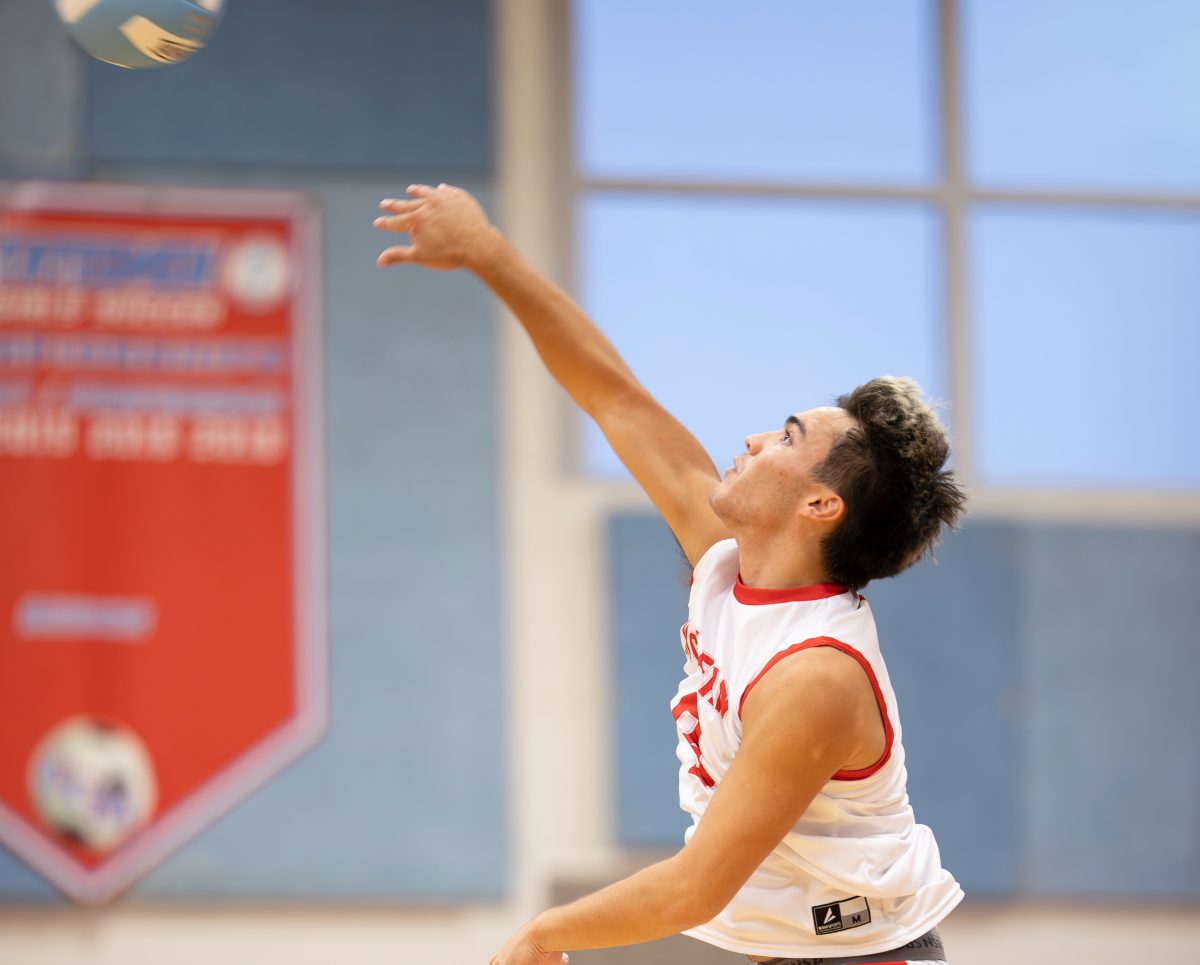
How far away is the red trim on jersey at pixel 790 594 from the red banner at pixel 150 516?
2730mm

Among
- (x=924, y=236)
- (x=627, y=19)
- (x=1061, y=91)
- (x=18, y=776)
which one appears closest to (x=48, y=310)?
(x=18, y=776)

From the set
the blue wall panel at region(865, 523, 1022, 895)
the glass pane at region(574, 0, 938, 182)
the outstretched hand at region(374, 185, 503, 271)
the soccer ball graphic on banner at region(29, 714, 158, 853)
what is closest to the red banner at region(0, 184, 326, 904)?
the soccer ball graphic on banner at region(29, 714, 158, 853)

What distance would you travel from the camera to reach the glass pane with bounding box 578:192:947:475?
5004 mm

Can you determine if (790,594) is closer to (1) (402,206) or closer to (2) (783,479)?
(2) (783,479)

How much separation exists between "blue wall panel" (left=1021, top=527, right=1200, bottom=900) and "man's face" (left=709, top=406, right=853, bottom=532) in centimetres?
303

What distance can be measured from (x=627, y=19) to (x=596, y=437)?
1409mm

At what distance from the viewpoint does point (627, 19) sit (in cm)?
511

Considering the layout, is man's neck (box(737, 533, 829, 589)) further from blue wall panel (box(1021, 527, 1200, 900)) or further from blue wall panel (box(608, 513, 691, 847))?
blue wall panel (box(1021, 527, 1200, 900))

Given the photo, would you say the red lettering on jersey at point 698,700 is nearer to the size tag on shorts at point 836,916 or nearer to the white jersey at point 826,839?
the white jersey at point 826,839

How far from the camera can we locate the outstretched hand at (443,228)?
223 cm

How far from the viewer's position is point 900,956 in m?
2.04

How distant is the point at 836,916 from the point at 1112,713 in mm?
3256

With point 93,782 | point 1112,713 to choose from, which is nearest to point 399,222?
point 93,782

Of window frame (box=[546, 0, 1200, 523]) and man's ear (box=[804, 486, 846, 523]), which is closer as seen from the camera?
man's ear (box=[804, 486, 846, 523])
